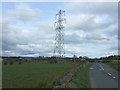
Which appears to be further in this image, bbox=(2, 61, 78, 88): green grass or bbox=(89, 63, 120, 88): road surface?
bbox=(89, 63, 120, 88): road surface

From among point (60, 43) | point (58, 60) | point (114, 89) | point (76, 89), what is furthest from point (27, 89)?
point (58, 60)

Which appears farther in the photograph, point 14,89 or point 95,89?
point 95,89

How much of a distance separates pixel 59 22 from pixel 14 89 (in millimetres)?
61250

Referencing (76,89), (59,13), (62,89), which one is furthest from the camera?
(59,13)

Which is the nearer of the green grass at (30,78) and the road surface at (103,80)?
the green grass at (30,78)

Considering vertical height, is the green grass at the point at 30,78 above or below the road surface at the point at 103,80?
above

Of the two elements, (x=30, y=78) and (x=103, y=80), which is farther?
(x=103, y=80)

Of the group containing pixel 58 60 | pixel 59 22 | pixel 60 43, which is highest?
pixel 59 22

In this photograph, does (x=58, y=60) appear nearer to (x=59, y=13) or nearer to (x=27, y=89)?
(x=59, y=13)

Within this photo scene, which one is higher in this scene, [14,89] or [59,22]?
[59,22]

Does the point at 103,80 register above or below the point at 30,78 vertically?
below

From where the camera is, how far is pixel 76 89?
1475 centimetres

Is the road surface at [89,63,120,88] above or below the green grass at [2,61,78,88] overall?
below

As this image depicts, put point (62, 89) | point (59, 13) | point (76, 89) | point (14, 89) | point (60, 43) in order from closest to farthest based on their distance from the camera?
point (62, 89), point (14, 89), point (76, 89), point (60, 43), point (59, 13)
